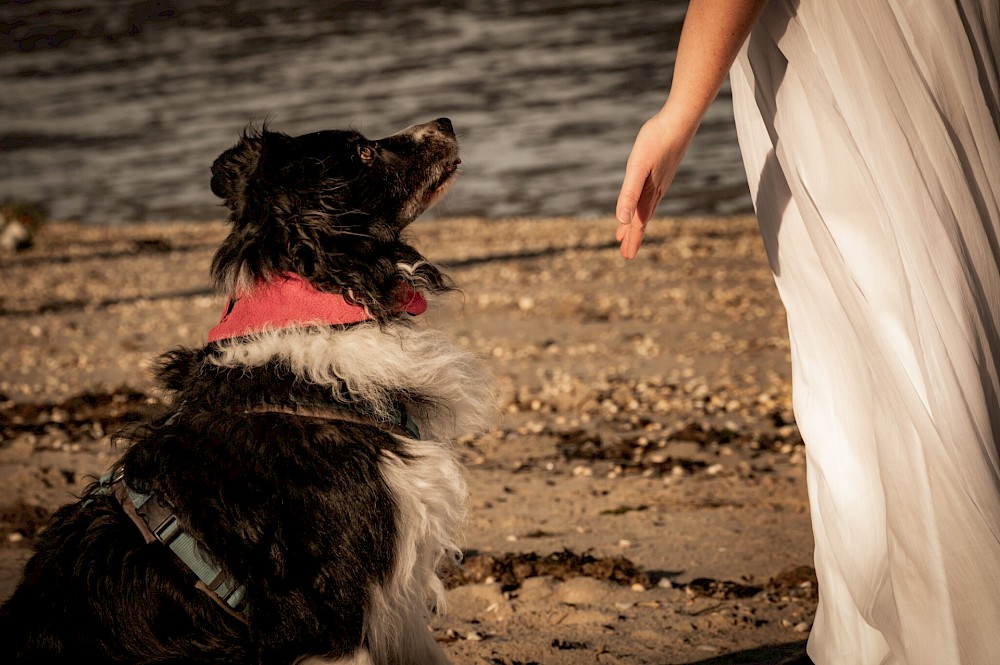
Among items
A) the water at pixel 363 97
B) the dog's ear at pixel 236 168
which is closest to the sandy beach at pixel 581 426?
the dog's ear at pixel 236 168

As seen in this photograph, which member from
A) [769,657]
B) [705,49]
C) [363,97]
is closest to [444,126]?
[705,49]

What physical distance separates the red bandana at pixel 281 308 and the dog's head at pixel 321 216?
0.03 meters

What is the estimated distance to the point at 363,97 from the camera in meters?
21.1

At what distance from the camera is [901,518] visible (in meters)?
2.41

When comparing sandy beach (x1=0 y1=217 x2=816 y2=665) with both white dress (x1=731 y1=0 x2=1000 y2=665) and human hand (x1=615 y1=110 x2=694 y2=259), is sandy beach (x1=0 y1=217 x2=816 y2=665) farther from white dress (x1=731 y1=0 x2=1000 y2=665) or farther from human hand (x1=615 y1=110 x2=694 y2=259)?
white dress (x1=731 y1=0 x2=1000 y2=665)

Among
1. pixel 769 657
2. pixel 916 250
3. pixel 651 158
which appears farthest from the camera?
pixel 769 657

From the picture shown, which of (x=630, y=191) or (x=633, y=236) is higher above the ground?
(x=630, y=191)

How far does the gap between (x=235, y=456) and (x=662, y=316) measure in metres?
6.01

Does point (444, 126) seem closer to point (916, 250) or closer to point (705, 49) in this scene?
point (705, 49)

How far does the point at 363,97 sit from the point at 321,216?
1880 centimetres

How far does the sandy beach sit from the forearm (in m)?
1.22

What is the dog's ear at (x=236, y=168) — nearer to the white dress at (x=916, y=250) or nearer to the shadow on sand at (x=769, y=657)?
the white dress at (x=916, y=250)

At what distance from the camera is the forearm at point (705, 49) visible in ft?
7.65

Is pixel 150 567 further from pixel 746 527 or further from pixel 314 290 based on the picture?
pixel 746 527
